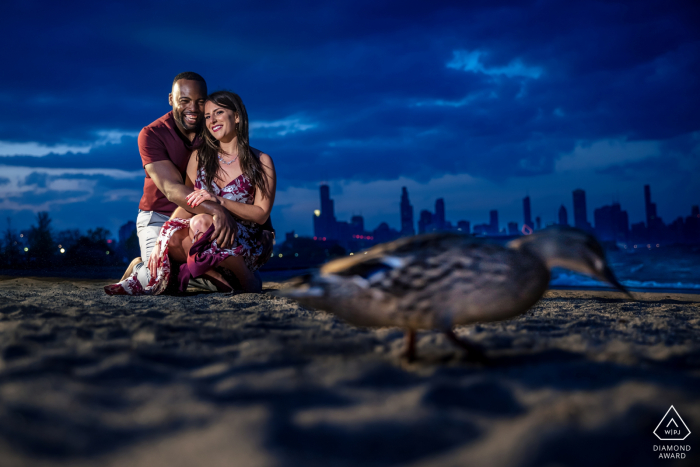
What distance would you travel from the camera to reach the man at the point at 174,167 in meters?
4.82

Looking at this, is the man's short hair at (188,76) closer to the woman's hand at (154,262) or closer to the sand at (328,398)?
the woman's hand at (154,262)

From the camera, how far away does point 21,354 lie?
1843 millimetres

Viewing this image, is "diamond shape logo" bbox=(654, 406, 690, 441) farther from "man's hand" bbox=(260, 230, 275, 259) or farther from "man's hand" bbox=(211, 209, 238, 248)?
"man's hand" bbox=(260, 230, 275, 259)

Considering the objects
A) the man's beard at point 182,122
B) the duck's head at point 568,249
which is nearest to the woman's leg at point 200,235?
the man's beard at point 182,122

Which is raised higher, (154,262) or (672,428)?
(154,262)

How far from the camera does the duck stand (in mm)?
1824

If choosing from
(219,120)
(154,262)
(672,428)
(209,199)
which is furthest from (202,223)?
(672,428)

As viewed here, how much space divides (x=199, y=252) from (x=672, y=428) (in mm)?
4588

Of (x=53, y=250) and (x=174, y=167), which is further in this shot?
(x=53, y=250)

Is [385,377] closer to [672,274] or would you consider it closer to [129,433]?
[129,433]

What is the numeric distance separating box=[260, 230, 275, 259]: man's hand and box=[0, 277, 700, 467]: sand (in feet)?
10.3

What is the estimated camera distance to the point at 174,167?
5281 mm

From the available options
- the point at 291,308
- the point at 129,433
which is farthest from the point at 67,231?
the point at 129,433

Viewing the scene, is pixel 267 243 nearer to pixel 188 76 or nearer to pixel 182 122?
pixel 182 122
